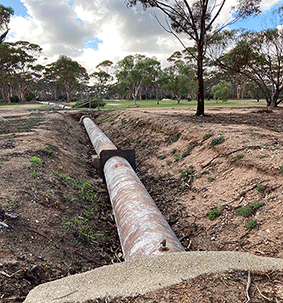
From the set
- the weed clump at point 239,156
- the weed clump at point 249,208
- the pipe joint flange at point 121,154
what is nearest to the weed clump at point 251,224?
the weed clump at point 249,208

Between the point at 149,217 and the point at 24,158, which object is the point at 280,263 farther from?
the point at 24,158

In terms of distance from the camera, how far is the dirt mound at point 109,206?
4.39 meters

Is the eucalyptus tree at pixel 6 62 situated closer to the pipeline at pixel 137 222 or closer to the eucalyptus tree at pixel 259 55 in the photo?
the eucalyptus tree at pixel 259 55

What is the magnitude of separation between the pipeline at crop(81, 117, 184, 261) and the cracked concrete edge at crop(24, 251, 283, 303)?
1.93ft

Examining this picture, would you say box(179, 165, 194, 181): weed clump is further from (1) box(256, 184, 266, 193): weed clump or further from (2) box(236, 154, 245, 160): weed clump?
(1) box(256, 184, 266, 193): weed clump

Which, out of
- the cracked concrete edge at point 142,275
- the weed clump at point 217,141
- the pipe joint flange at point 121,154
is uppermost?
the weed clump at point 217,141

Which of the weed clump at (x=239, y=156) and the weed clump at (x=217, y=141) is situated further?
the weed clump at (x=217, y=141)

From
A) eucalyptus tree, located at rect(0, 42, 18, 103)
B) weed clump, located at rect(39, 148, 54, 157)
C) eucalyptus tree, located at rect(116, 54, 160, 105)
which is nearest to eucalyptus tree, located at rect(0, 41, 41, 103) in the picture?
eucalyptus tree, located at rect(0, 42, 18, 103)

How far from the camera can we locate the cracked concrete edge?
9.29 feet

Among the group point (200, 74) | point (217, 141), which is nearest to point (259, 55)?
point (200, 74)

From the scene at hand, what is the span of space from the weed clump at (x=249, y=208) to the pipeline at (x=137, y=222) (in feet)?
6.47

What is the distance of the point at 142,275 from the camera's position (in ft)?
10.1

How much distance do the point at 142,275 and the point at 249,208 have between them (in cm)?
357

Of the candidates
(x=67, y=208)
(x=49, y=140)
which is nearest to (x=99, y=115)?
(x=49, y=140)
